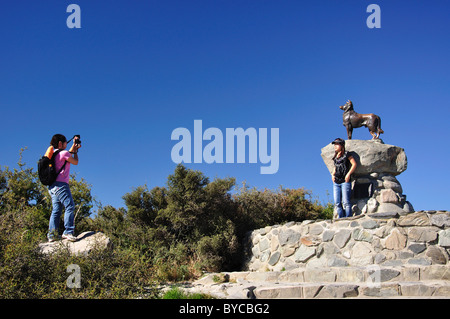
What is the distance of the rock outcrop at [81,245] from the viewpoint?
6.96m

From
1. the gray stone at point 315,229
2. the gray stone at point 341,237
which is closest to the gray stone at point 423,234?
the gray stone at point 341,237

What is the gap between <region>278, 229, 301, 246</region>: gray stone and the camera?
10242mm

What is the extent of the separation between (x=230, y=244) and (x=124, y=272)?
519 cm

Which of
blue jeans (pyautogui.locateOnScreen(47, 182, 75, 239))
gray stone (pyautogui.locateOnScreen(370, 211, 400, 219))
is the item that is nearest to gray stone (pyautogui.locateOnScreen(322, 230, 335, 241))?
gray stone (pyautogui.locateOnScreen(370, 211, 400, 219))


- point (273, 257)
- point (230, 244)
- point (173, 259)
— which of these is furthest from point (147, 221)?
point (273, 257)

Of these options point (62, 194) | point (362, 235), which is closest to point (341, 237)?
point (362, 235)

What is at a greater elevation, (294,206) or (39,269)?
(294,206)

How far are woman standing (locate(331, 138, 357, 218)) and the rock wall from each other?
1.23 m

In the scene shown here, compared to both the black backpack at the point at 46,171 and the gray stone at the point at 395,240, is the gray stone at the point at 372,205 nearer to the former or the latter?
the gray stone at the point at 395,240

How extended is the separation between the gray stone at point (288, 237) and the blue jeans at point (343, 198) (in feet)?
5.21

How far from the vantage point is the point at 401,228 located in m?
9.07
